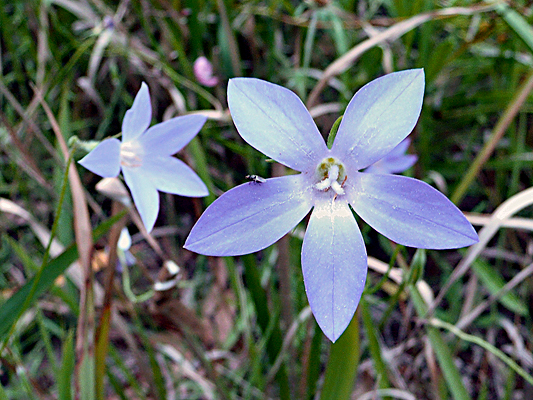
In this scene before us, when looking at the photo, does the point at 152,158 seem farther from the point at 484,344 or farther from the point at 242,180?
the point at 242,180

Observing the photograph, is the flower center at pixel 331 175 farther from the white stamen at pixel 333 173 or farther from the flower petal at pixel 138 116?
the flower petal at pixel 138 116

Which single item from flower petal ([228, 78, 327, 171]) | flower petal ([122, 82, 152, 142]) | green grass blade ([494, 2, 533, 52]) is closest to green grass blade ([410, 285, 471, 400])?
flower petal ([228, 78, 327, 171])

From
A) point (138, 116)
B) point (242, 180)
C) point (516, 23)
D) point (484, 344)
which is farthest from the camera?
point (242, 180)

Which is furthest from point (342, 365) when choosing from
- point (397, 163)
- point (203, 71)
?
point (203, 71)

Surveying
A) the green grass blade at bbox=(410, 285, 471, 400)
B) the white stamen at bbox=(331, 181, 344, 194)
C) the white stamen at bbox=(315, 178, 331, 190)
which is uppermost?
the white stamen at bbox=(315, 178, 331, 190)

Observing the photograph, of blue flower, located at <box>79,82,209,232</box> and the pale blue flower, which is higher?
blue flower, located at <box>79,82,209,232</box>

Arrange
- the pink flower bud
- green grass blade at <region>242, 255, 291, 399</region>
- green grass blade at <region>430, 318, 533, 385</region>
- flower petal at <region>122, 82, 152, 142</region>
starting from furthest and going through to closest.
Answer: the pink flower bud, green grass blade at <region>242, 255, 291, 399</region>, green grass blade at <region>430, 318, 533, 385</region>, flower petal at <region>122, 82, 152, 142</region>

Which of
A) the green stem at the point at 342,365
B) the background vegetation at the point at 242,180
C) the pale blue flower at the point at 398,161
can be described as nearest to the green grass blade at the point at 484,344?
the background vegetation at the point at 242,180

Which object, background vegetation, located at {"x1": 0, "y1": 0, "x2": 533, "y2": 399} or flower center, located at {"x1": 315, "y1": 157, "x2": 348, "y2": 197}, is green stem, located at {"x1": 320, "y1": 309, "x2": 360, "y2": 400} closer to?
background vegetation, located at {"x1": 0, "y1": 0, "x2": 533, "y2": 399}
